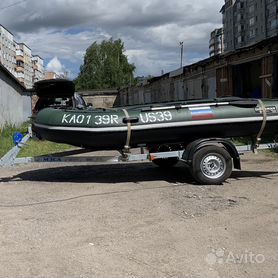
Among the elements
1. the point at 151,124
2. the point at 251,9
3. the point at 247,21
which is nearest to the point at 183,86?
the point at 151,124

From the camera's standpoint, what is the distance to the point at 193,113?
28.7 feet

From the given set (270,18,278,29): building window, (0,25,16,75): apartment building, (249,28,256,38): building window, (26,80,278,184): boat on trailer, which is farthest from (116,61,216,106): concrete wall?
(0,25,16,75): apartment building

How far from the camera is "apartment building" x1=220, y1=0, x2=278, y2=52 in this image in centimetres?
10412

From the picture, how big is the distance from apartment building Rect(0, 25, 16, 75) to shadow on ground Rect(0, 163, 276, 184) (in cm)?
10467

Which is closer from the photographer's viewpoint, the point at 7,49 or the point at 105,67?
the point at 105,67

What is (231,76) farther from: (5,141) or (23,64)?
(23,64)

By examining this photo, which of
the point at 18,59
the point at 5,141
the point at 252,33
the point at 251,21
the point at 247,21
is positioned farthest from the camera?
the point at 18,59

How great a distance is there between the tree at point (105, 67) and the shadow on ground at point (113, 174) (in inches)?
2446

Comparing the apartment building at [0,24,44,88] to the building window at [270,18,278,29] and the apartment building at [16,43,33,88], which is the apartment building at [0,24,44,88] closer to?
the apartment building at [16,43,33,88]

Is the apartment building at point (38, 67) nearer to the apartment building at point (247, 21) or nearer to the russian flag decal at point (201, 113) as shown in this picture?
the apartment building at point (247, 21)

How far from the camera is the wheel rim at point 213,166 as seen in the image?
28.6ft

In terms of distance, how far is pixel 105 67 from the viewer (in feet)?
241

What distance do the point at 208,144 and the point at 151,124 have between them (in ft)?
3.49

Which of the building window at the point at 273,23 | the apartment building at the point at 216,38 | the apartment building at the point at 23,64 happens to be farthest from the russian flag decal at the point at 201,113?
the apartment building at the point at 23,64
